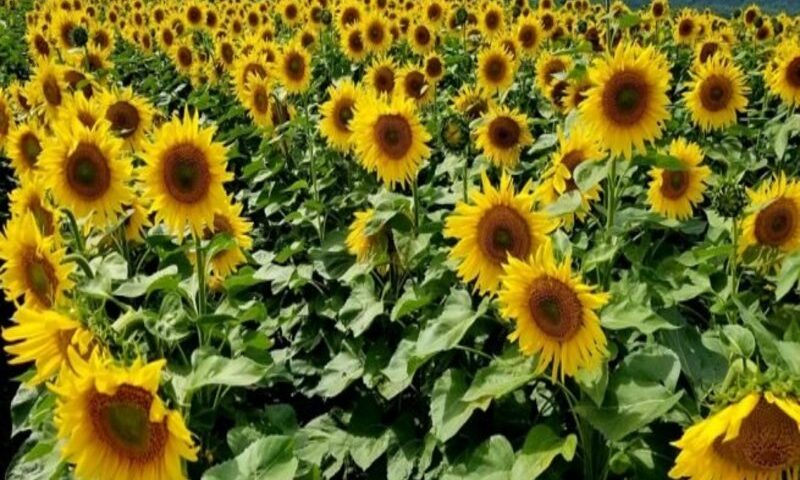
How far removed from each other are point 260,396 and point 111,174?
122 cm

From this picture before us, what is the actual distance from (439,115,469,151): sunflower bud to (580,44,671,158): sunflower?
76cm

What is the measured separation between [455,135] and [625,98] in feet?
2.94

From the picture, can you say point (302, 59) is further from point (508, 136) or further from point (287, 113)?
point (508, 136)

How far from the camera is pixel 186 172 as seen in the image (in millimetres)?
2869

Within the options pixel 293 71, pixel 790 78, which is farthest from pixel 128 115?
pixel 790 78

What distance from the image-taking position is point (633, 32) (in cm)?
905

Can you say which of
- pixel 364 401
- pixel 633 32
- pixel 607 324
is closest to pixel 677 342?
pixel 607 324

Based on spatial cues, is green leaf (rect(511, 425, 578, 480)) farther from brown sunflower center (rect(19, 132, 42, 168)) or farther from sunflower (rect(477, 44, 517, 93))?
sunflower (rect(477, 44, 517, 93))

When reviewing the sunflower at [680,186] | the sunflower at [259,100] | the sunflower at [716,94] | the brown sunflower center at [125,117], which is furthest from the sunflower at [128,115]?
the sunflower at [716,94]

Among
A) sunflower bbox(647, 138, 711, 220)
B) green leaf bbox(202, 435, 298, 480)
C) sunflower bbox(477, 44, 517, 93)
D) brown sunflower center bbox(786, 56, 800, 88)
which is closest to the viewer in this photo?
green leaf bbox(202, 435, 298, 480)

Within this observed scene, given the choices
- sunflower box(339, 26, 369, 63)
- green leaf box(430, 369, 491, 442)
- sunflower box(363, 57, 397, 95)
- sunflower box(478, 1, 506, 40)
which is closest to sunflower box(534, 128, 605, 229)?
green leaf box(430, 369, 491, 442)

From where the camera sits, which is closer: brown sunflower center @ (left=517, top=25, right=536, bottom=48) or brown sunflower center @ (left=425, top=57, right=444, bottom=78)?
brown sunflower center @ (left=425, top=57, right=444, bottom=78)

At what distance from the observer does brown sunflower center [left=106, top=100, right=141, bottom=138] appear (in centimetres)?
399

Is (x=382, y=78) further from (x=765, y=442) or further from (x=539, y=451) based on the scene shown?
(x=765, y=442)
